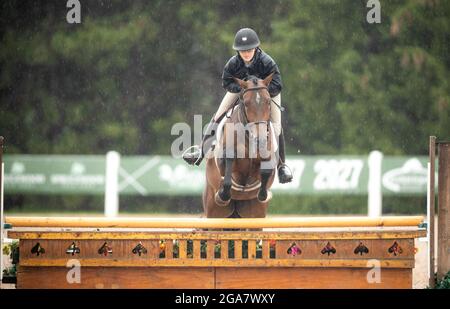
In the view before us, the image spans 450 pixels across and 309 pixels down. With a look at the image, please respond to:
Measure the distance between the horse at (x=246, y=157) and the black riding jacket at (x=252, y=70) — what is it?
15cm

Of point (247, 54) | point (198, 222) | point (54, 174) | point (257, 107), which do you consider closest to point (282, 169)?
point (257, 107)

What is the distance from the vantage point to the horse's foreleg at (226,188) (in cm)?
686

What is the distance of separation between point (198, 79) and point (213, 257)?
11727 millimetres

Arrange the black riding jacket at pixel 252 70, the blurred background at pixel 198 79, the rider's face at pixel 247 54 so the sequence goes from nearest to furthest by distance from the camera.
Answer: the rider's face at pixel 247 54 → the black riding jacket at pixel 252 70 → the blurred background at pixel 198 79

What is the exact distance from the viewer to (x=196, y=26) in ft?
57.2

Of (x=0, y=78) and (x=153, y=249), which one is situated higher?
(x=0, y=78)

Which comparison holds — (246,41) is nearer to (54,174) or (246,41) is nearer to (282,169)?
(282,169)

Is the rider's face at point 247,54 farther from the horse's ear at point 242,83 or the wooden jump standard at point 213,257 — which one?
the wooden jump standard at point 213,257

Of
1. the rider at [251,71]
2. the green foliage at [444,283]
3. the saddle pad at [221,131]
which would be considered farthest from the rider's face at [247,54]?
the green foliage at [444,283]

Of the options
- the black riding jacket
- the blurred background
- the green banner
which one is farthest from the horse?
the blurred background

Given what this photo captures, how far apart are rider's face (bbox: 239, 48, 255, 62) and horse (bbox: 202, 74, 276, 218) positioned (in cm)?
22
